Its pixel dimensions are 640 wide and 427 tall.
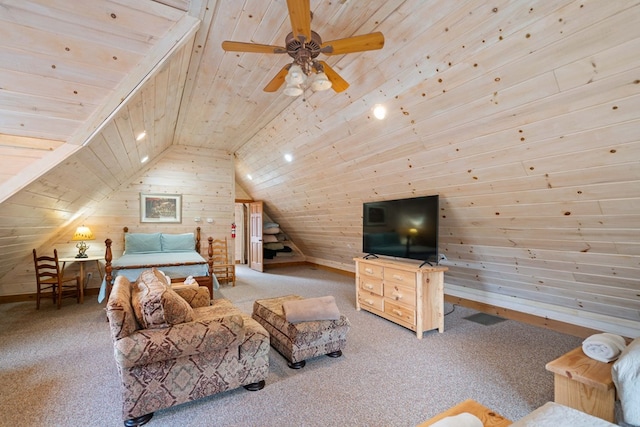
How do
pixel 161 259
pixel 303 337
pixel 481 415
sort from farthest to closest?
pixel 161 259 → pixel 303 337 → pixel 481 415

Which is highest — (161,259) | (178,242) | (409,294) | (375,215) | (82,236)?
(375,215)

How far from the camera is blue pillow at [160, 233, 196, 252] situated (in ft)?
19.4

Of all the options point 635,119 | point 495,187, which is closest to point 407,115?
point 495,187

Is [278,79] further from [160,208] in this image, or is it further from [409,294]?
[160,208]

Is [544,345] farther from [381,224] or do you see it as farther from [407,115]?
[407,115]

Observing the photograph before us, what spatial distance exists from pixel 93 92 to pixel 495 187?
3.42 m

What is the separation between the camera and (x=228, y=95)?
354 cm

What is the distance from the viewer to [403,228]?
12.8 feet

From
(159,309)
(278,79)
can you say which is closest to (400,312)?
(159,309)

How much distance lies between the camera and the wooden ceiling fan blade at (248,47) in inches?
74.7

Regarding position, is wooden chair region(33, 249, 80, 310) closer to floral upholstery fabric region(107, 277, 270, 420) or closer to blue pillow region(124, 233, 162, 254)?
blue pillow region(124, 233, 162, 254)

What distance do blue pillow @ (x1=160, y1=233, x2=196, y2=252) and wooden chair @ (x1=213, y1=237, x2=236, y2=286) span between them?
51 cm

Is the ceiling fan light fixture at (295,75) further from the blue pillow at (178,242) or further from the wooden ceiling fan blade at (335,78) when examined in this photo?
the blue pillow at (178,242)

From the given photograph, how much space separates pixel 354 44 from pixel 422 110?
1109 millimetres
